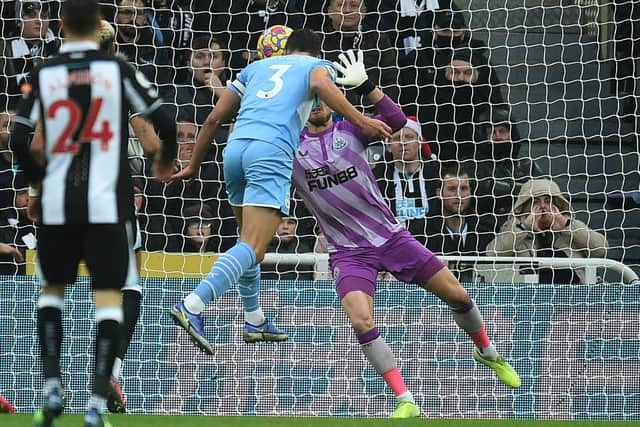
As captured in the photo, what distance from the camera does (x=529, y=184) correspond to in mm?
9680

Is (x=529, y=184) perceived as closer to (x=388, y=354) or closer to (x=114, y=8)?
(x=388, y=354)

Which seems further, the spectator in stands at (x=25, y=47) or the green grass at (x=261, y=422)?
the spectator in stands at (x=25, y=47)

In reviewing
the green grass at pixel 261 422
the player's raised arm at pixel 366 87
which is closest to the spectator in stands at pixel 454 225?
the player's raised arm at pixel 366 87

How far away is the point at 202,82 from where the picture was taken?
10422mm

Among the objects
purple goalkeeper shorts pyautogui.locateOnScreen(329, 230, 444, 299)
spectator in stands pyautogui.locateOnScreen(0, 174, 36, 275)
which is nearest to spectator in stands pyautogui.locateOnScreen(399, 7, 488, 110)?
purple goalkeeper shorts pyautogui.locateOnScreen(329, 230, 444, 299)

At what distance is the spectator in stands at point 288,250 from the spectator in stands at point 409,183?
30.6 inches

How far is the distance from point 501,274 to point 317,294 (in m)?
1.47

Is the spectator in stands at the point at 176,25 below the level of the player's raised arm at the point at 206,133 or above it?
above

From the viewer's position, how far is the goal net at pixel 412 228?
9188mm

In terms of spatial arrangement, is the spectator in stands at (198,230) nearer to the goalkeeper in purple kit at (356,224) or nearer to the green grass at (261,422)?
the goalkeeper in purple kit at (356,224)

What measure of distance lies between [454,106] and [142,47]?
2.72 m

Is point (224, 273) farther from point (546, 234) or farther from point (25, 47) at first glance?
point (25, 47)

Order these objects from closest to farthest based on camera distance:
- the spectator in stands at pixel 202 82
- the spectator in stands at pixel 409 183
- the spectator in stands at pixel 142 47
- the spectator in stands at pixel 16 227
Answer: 1. the spectator in stands at pixel 16 227
2. the spectator in stands at pixel 409 183
3. the spectator in stands at pixel 202 82
4. the spectator in stands at pixel 142 47

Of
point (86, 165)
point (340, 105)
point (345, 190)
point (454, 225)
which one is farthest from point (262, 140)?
point (454, 225)
